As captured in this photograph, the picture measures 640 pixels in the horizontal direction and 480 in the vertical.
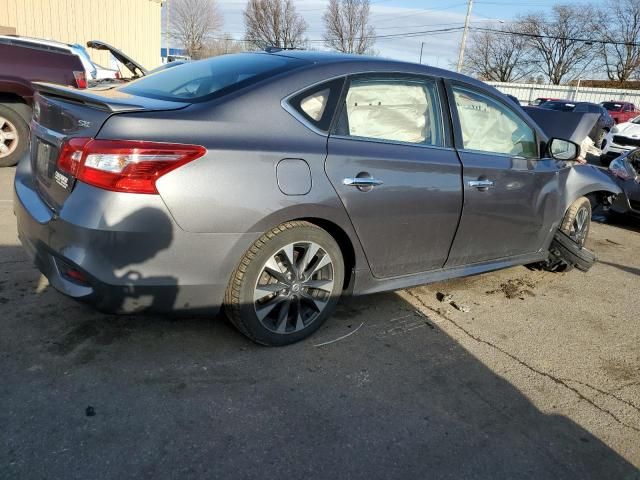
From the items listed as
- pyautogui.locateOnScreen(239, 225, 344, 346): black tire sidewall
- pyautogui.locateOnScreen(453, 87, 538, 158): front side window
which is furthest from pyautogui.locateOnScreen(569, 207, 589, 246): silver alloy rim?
pyautogui.locateOnScreen(239, 225, 344, 346): black tire sidewall

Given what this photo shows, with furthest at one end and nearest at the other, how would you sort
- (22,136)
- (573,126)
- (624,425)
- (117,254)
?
(22,136) → (573,126) → (624,425) → (117,254)

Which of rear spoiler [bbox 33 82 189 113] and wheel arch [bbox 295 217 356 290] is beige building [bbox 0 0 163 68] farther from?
wheel arch [bbox 295 217 356 290]

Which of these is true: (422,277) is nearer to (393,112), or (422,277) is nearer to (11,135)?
(393,112)

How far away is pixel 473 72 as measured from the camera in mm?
72188

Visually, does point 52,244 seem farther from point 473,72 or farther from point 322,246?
point 473,72

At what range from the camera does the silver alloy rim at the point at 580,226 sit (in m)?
4.83

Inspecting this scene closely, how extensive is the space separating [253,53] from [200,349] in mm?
1943

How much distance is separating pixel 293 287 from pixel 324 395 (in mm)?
630

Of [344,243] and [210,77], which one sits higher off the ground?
[210,77]

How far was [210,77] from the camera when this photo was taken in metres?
3.14

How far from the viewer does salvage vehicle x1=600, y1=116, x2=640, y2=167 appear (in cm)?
1377

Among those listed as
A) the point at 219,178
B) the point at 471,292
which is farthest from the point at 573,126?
the point at 219,178

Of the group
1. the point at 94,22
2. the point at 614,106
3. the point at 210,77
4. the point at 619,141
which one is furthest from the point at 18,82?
the point at 614,106

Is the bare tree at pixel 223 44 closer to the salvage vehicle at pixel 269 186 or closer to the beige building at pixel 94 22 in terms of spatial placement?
the beige building at pixel 94 22
